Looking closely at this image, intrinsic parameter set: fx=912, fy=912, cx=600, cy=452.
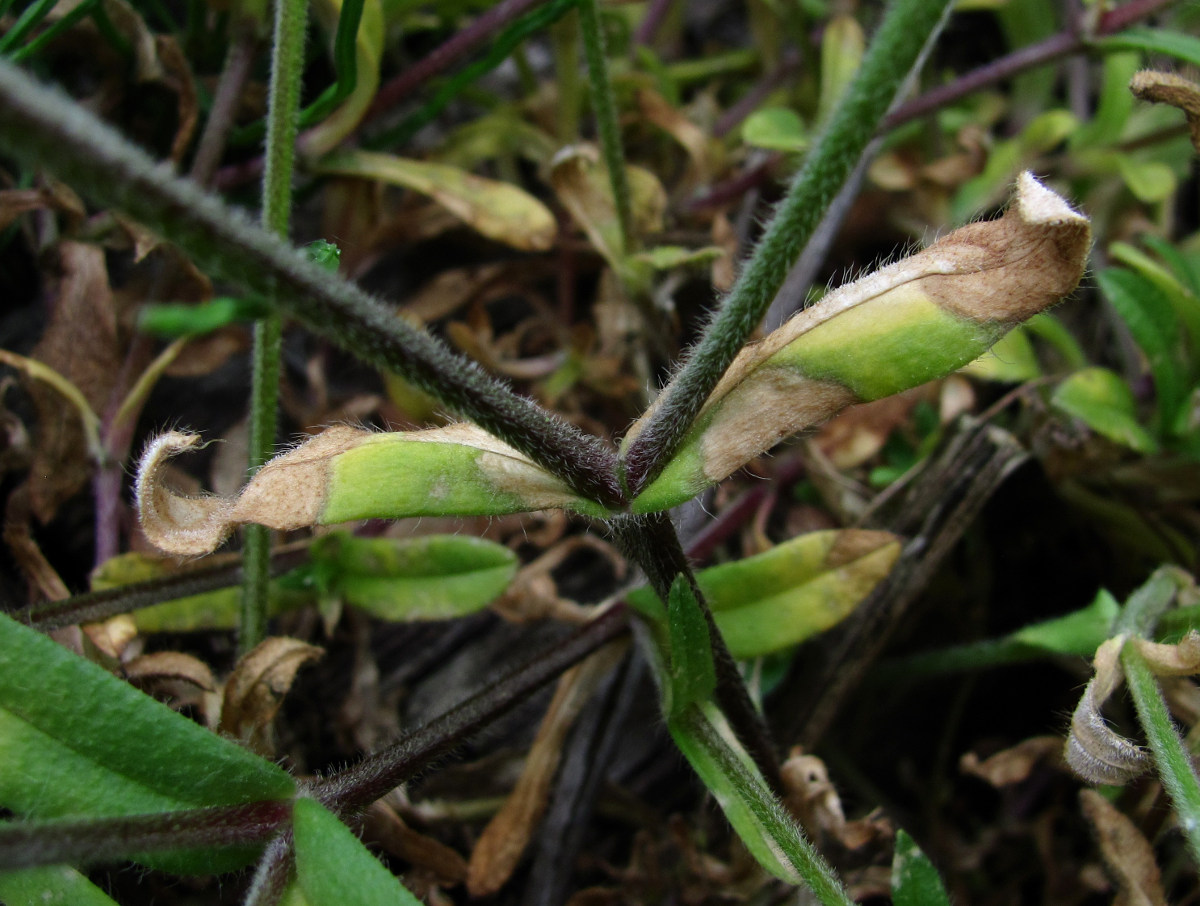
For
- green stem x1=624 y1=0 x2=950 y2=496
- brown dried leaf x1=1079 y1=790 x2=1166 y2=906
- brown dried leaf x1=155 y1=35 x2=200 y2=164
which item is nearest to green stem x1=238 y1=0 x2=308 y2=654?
brown dried leaf x1=155 y1=35 x2=200 y2=164

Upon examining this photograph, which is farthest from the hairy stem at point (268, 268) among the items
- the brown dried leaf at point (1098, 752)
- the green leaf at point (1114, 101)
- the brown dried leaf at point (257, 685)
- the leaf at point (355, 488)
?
the green leaf at point (1114, 101)

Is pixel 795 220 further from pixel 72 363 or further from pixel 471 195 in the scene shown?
pixel 72 363

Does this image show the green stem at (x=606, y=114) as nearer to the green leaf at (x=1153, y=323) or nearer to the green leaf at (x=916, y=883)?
the green leaf at (x=1153, y=323)

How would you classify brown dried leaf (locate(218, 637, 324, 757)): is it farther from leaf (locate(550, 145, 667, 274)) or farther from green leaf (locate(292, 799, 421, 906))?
leaf (locate(550, 145, 667, 274))

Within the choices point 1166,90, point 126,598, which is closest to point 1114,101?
point 1166,90

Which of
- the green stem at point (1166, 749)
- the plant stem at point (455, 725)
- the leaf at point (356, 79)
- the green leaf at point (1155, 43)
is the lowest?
the green stem at point (1166, 749)

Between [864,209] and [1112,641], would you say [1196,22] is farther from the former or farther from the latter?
[1112,641]
